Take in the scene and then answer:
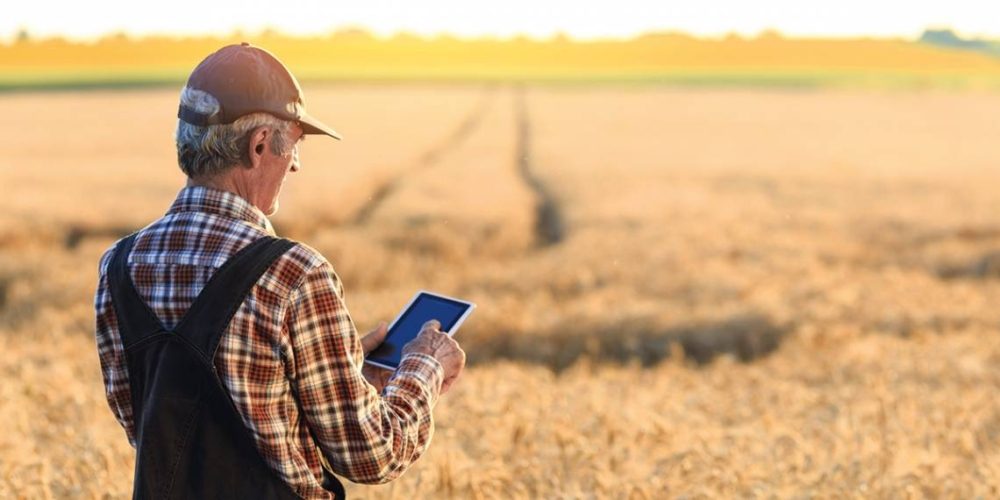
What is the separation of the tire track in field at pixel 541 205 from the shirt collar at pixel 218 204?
17.1m

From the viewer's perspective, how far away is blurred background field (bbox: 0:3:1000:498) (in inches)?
215

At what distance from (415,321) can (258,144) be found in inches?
28.7

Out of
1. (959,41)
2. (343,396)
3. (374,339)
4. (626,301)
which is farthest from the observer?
(959,41)

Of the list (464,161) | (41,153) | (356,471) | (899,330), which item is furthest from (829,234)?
(41,153)

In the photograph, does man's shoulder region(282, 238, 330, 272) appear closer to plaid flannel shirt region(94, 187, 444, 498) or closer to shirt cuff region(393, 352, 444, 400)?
plaid flannel shirt region(94, 187, 444, 498)

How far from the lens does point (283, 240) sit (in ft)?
9.23

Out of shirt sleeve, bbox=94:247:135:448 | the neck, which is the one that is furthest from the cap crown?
shirt sleeve, bbox=94:247:135:448

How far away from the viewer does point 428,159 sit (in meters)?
35.4

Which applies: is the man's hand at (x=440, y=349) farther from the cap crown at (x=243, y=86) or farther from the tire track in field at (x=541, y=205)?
the tire track in field at (x=541, y=205)

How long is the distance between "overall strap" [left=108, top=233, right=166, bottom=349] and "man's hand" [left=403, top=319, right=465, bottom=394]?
67 cm

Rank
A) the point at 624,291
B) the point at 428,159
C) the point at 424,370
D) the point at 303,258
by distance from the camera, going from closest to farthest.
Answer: the point at 303,258 < the point at 424,370 < the point at 624,291 < the point at 428,159

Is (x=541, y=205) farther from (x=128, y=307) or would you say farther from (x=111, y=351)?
(x=128, y=307)

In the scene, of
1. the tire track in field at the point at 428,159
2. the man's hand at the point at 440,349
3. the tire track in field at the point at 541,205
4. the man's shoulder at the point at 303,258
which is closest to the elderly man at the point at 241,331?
the man's shoulder at the point at 303,258

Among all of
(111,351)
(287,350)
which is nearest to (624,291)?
(111,351)
